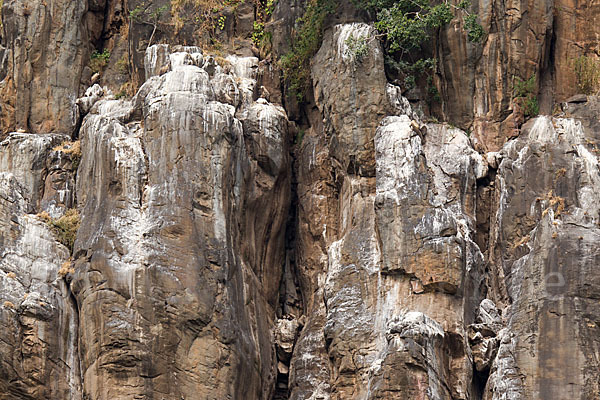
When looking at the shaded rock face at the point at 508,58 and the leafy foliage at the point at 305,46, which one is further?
the leafy foliage at the point at 305,46

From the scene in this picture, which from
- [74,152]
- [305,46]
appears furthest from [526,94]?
[74,152]

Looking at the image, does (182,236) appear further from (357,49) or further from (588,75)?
(588,75)

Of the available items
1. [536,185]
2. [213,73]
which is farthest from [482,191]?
[213,73]

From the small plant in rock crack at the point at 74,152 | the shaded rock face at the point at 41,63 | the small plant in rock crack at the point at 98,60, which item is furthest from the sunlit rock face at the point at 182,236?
the small plant in rock crack at the point at 98,60

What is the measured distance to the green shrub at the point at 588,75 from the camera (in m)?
38.2

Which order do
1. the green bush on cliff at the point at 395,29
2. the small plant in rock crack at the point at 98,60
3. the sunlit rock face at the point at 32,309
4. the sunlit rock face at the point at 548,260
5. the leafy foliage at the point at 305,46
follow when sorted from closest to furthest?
the sunlit rock face at the point at 548,260 < the sunlit rock face at the point at 32,309 < the green bush on cliff at the point at 395,29 < the leafy foliage at the point at 305,46 < the small plant in rock crack at the point at 98,60

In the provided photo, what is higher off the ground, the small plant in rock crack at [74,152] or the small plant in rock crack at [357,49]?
the small plant in rock crack at [357,49]

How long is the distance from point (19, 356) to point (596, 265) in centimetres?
1204

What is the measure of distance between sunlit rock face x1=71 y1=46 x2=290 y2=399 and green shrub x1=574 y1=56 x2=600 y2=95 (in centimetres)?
Answer: 683

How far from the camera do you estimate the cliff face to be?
3472cm

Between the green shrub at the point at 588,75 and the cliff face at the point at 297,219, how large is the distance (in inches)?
8.7

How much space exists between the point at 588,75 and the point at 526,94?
4.83 ft

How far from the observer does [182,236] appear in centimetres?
Result: 3578

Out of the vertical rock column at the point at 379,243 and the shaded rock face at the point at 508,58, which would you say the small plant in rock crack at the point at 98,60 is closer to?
the vertical rock column at the point at 379,243
